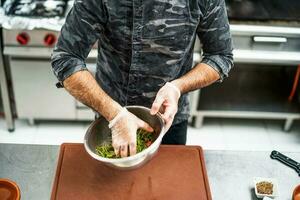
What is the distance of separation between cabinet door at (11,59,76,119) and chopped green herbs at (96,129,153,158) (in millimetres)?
1054

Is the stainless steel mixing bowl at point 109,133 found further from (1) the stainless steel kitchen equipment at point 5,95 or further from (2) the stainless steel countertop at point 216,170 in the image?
(1) the stainless steel kitchen equipment at point 5,95

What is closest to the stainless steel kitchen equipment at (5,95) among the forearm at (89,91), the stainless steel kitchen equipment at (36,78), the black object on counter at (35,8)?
the stainless steel kitchen equipment at (36,78)

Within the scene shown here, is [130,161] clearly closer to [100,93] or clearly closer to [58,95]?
[100,93]

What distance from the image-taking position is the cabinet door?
190cm

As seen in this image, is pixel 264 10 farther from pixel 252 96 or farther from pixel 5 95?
pixel 5 95

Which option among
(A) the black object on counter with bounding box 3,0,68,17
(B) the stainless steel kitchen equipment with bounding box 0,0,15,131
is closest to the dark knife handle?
(A) the black object on counter with bounding box 3,0,68,17

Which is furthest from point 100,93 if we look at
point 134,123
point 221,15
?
point 221,15

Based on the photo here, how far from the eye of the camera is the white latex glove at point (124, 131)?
2.84ft

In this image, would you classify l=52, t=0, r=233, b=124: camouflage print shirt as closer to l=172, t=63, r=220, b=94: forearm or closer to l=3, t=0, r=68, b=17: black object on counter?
l=172, t=63, r=220, b=94: forearm

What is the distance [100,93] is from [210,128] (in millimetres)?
1394

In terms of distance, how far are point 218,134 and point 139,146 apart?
1329mm

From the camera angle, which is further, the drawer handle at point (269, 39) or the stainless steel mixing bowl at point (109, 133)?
the drawer handle at point (269, 39)

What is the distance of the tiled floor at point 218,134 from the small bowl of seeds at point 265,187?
3.67 ft

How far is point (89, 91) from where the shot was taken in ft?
3.11
